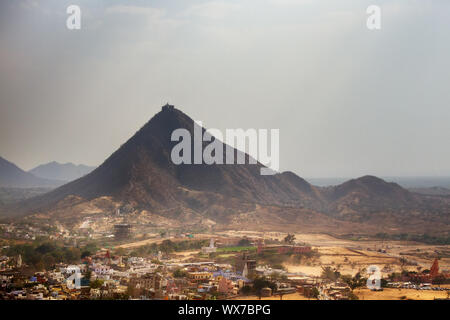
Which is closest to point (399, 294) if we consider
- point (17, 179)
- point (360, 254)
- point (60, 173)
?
point (360, 254)

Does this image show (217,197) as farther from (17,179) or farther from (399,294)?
(399,294)

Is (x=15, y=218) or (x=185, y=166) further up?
(x=185, y=166)

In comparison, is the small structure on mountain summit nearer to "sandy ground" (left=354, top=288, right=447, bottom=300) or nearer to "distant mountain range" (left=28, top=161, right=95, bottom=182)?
"sandy ground" (left=354, top=288, right=447, bottom=300)

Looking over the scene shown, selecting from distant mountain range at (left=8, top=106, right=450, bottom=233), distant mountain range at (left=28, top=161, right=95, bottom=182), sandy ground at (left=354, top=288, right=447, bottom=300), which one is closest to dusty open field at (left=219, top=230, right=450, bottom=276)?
sandy ground at (left=354, top=288, right=447, bottom=300)

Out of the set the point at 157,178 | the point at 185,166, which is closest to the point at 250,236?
the point at 157,178

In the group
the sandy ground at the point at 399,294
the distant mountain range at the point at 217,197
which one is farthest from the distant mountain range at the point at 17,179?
the sandy ground at the point at 399,294

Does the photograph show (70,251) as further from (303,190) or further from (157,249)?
(303,190)
